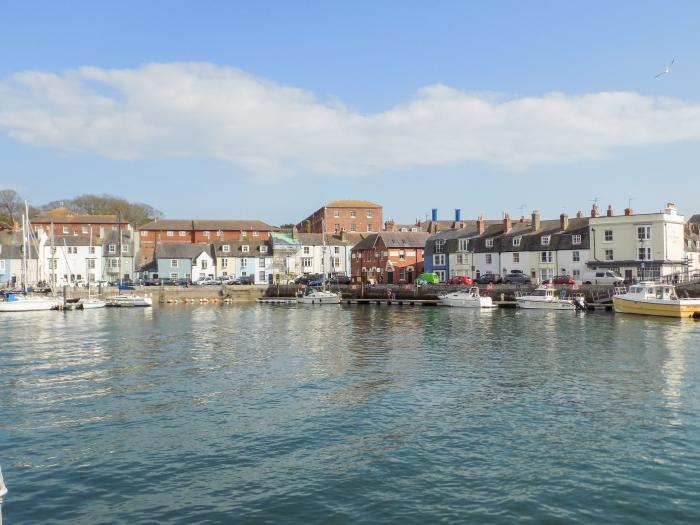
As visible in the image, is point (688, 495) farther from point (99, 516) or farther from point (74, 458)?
point (74, 458)

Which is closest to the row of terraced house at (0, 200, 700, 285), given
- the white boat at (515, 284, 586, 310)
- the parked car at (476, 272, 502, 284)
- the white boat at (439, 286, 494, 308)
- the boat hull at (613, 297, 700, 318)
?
the parked car at (476, 272, 502, 284)

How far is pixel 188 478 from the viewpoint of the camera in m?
15.6

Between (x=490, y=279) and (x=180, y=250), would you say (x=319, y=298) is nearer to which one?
(x=490, y=279)

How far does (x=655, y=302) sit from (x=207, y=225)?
→ 87709mm

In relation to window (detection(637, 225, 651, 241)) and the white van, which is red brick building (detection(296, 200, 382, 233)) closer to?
the white van

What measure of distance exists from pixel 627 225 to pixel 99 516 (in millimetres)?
75673

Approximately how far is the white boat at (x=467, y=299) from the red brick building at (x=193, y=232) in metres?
53.8

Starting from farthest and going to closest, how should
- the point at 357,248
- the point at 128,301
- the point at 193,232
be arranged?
the point at 193,232, the point at 357,248, the point at 128,301

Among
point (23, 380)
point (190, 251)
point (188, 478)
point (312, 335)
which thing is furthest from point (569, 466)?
point (190, 251)

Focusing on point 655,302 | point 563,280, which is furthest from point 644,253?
point 655,302

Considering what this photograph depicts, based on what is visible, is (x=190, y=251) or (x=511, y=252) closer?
(x=511, y=252)

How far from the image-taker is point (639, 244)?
2965 inches

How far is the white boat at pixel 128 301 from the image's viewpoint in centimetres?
8194

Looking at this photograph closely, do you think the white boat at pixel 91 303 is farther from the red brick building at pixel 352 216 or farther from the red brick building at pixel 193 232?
the red brick building at pixel 352 216
